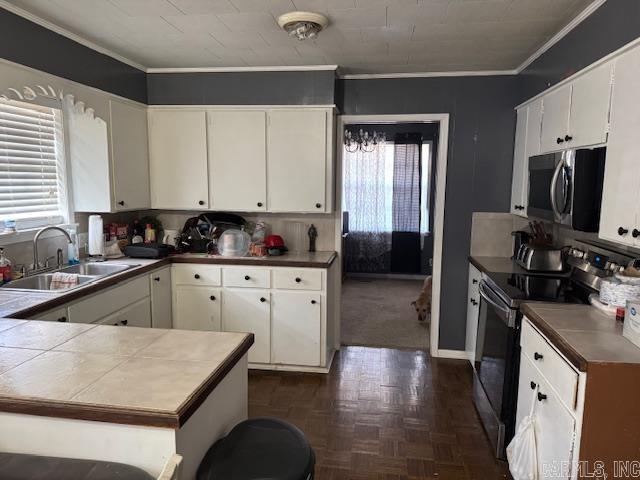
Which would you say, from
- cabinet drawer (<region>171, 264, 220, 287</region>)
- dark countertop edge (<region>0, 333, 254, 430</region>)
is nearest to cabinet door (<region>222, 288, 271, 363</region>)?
cabinet drawer (<region>171, 264, 220, 287</region>)

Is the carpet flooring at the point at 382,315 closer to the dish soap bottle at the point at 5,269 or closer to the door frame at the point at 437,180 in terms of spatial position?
the door frame at the point at 437,180

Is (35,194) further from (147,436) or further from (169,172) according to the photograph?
(147,436)

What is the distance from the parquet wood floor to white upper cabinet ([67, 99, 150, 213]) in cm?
172

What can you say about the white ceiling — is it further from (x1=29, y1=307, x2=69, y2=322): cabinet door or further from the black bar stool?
the black bar stool

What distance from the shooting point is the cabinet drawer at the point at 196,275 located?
342 centimetres

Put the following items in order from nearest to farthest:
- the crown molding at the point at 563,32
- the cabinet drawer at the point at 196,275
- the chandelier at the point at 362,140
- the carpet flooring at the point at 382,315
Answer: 1. the crown molding at the point at 563,32
2. the cabinet drawer at the point at 196,275
3. the carpet flooring at the point at 382,315
4. the chandelier at the point at 362,140

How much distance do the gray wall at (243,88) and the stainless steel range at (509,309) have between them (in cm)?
192

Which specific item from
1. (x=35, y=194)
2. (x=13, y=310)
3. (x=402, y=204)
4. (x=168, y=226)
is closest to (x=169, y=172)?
(x=168, y=226)

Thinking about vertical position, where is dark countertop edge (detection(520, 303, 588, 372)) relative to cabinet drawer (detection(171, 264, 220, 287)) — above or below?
above

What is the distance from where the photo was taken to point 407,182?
6.45m

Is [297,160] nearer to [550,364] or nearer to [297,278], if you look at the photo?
[297,278]

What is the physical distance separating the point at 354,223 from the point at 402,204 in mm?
773

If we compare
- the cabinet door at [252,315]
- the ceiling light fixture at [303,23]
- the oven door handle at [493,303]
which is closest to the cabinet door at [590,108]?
the oven door handle at [493,303]

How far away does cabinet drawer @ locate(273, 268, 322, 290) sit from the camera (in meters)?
3.32
